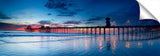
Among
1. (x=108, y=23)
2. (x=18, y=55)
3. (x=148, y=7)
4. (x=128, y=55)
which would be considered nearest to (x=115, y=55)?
(x=128, y=55)

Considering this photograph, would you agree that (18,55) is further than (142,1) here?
Yes

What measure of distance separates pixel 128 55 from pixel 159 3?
5.63m

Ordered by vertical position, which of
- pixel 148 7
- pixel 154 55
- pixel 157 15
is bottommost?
pixel 154 55

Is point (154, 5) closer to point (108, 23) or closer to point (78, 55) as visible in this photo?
point (78, 55)

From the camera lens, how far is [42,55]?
9.24 metres

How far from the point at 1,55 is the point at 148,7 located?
10.5 m

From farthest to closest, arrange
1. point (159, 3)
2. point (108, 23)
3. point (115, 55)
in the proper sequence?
point (108, 23)
point (115, 55)
point (159, 3)

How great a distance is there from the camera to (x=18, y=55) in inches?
367

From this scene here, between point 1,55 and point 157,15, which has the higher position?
point 157,15

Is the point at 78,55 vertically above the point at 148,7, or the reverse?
the point at 148,7

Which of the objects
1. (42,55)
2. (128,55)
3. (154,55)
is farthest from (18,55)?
(154,55)

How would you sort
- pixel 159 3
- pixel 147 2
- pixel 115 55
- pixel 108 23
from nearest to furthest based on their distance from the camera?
1. pixel 159 3
2. pixel 147 2
3. pixel 115 55
4. pixel 108 23

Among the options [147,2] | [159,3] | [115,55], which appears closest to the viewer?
[159,3]

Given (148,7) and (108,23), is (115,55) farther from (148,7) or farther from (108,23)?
(108,23)
